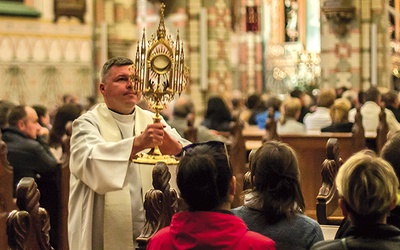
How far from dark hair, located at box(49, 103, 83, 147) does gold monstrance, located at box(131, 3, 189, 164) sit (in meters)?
4.70

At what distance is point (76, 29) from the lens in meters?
17.3

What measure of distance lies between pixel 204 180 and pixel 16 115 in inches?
198

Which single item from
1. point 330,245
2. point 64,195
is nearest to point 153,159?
point 330,245

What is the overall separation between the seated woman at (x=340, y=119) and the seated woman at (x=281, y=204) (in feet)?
25.9

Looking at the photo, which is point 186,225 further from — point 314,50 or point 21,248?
point 314,50

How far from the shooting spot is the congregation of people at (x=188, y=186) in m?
3.25

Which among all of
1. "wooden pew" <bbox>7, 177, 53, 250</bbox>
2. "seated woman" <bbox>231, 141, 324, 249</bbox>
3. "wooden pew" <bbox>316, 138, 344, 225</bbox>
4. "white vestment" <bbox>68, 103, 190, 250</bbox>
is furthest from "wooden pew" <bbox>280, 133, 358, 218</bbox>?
"seated woman" <bbox>231, 141, 324, 249</bbox>

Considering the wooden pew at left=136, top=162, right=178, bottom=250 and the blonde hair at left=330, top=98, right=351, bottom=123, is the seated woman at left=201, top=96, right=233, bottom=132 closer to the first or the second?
the blonde hair at left=330, top=98, right=351, bottom=123

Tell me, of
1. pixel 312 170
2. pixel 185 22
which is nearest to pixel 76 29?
pixel 185 22

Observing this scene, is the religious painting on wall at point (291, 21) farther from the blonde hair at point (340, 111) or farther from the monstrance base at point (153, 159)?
the monstrance base at point (153, 159)

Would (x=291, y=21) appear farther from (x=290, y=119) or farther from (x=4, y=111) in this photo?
(x=4, y=111)

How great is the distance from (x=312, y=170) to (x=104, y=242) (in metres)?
5.29

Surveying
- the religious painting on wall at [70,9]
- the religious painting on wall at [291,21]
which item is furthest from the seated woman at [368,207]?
the religious painting on wall at [291,21]

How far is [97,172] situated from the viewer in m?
4.74
